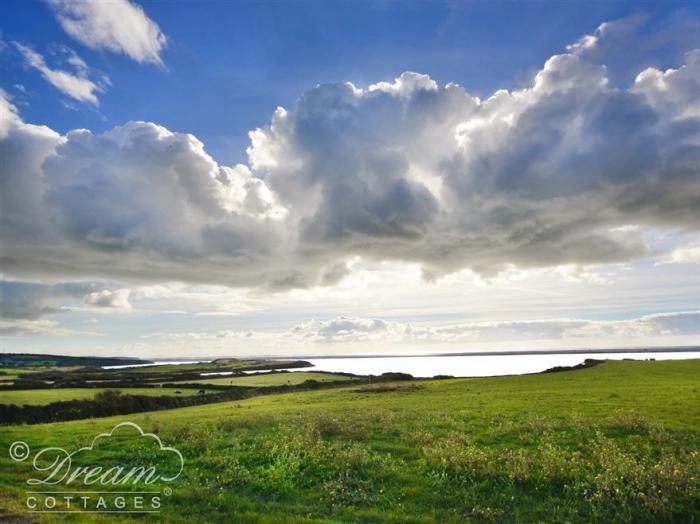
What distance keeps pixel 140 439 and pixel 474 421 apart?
22050 millimetres

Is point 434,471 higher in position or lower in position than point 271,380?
higher

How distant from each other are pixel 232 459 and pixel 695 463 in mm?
20173

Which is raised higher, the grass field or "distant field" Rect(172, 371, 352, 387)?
the grass field

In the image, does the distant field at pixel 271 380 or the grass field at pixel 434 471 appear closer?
the grass field at pixel 434 471

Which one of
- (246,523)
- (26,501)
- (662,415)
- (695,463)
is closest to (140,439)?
(26,501)

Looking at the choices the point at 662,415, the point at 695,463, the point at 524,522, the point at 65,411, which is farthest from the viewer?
the point at 65,411

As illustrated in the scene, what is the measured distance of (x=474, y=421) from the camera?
1228 inches

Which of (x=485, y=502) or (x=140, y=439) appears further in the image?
(x=140, y=439)

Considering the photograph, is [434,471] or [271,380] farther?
[271,380]

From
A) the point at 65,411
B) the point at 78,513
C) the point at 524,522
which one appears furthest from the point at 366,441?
the point at 65,411

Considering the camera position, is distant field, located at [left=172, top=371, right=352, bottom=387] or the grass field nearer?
the grass field

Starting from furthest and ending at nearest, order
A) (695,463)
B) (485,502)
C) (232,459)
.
Result: (232,459)
(695,463)
(485,502)

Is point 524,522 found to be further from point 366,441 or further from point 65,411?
point 65,411

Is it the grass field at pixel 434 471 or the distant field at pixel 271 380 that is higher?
the grass field at pixel 434 471
